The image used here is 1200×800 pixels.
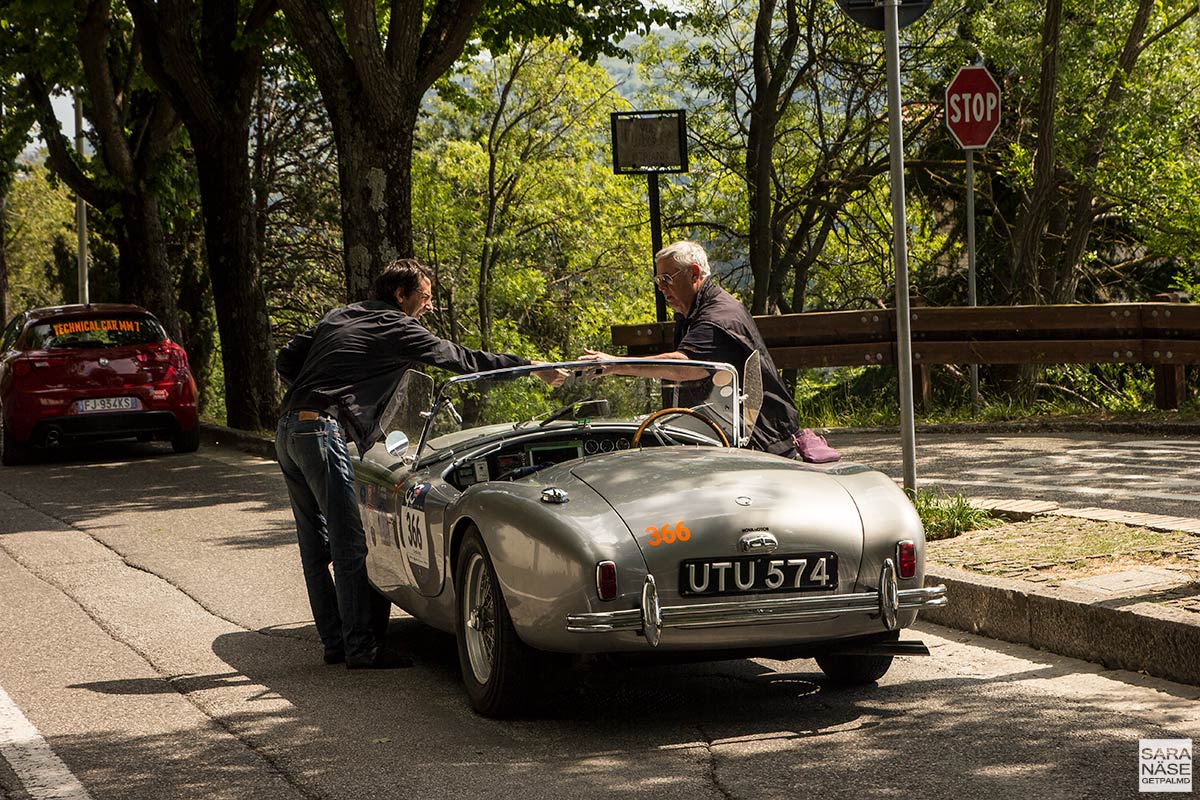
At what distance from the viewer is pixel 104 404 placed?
54.1ft

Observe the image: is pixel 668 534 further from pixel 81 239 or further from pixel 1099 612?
pixel 81 239

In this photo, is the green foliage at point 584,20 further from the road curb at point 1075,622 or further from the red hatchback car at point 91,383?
the road curb at point 1075,622

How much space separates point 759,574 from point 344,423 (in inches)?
96.2

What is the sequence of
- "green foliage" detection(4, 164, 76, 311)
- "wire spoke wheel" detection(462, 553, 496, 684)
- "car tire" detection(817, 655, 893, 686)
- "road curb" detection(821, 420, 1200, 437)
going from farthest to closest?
"green foliage" detection(4, 164, 76, 311) → "road curb" detection(821, 420, 1200, 437) → "car tire" detection(817, 655, 893, 686) → "wire spoke wheel" detection(462, 553, 496, 684)

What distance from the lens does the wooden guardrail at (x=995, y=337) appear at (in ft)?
46.0

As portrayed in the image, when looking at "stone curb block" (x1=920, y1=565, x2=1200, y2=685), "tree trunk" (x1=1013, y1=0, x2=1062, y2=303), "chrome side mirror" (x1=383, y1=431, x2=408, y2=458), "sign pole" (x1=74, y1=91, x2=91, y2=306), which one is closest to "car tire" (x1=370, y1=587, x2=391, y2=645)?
"chrome side mirror" (x1=383, y1=431, x2=408, y2=458)

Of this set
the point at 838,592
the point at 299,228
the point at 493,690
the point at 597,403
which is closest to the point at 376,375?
the point at 597,403

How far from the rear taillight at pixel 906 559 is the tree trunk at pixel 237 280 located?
14.6 metres

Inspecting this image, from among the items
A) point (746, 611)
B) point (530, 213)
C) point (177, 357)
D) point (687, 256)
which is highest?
point (530, 213)

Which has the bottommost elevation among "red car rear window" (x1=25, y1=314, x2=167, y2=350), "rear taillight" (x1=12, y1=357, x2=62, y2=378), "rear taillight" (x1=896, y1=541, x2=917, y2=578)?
"rear taillight" (x1=896, y1=541, x2=917, y2=578)

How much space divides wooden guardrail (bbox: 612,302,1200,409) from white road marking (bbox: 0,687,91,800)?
10.1m

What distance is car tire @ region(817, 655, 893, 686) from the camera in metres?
5.95

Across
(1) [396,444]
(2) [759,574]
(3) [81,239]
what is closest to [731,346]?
(1) [396,444]

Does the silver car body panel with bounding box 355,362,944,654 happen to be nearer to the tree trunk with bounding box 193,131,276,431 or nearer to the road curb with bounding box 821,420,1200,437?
the road curb with bounding box 821,420,1200,437
